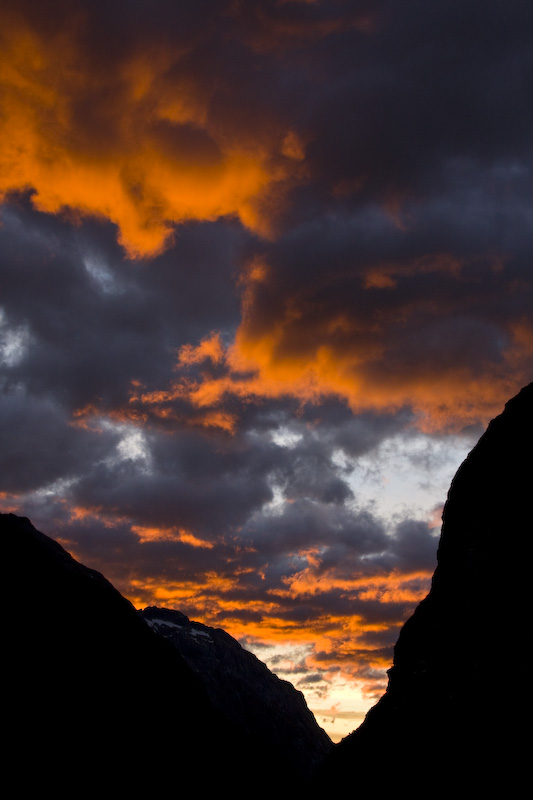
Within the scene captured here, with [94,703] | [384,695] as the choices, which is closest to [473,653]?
[384,695]

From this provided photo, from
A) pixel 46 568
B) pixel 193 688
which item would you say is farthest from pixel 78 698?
pixel 193 688

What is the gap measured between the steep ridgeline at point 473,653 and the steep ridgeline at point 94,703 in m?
64.7

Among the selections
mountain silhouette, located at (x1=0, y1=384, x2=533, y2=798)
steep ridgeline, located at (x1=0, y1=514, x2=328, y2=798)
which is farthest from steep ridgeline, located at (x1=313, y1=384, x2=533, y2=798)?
steep ridgeline, located at (x1=0, y1=514, x2=328, y2=798)

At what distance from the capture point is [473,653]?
159ft

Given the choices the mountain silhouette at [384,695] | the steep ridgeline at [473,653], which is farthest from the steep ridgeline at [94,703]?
the steep ridgeline at [473,653]

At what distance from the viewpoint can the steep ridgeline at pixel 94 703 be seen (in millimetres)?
106625

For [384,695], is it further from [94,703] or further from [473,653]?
[94,703]

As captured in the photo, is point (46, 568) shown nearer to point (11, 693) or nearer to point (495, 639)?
point (11, 693)

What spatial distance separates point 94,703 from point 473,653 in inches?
4064

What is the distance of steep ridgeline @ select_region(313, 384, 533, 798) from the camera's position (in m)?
44.3

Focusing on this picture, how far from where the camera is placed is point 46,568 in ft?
527

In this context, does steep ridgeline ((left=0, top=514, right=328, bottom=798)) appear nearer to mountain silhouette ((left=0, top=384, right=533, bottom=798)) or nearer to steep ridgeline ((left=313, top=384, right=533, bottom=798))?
mountain silhouette ((left=0, top=384, right=533, bottom=798))

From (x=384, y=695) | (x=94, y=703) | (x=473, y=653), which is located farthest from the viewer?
(x=94, y=703)

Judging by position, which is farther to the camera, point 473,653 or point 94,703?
point 94,703
